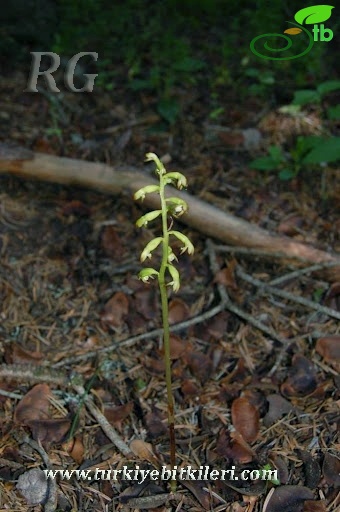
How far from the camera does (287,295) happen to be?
129 inches

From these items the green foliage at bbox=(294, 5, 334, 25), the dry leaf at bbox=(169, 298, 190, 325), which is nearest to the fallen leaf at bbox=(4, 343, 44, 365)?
the dry leaf at bbox=(169, 298, 190, 325)

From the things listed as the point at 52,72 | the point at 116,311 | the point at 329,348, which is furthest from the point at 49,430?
the point at 52,72

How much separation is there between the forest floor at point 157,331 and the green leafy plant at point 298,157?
75mm

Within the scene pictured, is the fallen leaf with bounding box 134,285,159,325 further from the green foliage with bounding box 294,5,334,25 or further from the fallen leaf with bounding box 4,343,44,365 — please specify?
the green foliage with bounding box 294,5,334,25

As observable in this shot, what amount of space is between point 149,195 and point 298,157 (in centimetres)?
102

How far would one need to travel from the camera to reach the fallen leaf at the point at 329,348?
2.98m

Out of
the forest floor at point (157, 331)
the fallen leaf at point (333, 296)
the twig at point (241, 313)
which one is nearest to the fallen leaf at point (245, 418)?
the forest floor at point (157, 331)

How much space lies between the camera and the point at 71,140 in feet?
13.6

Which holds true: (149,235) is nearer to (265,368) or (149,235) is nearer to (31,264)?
(31,264)

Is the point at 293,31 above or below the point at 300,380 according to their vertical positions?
above

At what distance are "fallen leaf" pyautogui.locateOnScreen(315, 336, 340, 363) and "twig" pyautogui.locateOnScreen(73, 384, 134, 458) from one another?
1.05 metres

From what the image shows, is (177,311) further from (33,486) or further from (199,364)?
(33,486)

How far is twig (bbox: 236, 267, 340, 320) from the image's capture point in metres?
3.19

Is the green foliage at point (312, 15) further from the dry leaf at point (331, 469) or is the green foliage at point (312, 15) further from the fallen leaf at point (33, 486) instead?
the fallen leaf at point (33, 486)
